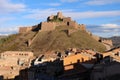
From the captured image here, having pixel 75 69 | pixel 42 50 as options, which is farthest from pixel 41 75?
pixel 42 50

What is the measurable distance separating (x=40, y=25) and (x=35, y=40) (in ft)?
30.0

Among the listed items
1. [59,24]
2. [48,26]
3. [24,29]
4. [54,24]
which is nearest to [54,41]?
[48,26]

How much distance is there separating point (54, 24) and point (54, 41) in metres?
11.0

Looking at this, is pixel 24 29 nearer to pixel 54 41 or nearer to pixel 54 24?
pixel 54 24

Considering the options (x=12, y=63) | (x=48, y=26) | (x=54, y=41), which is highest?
(x=48, y=26)

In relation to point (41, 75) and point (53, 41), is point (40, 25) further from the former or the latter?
point (41, 75)

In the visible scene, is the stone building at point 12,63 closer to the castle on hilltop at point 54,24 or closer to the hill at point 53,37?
the hill at point 53,37

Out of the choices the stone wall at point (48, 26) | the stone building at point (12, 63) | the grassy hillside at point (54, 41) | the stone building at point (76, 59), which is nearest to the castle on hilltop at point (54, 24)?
the stone wall at point (48, 26)

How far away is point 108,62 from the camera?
36750 mm

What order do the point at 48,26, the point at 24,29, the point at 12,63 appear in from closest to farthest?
the point at 12,63 → the point at 48,26 → the point at 24,29

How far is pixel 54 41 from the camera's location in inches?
4892

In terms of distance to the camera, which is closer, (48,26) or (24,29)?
(48,26)

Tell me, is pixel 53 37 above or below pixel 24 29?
below

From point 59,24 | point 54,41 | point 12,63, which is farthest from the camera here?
point 59,24
